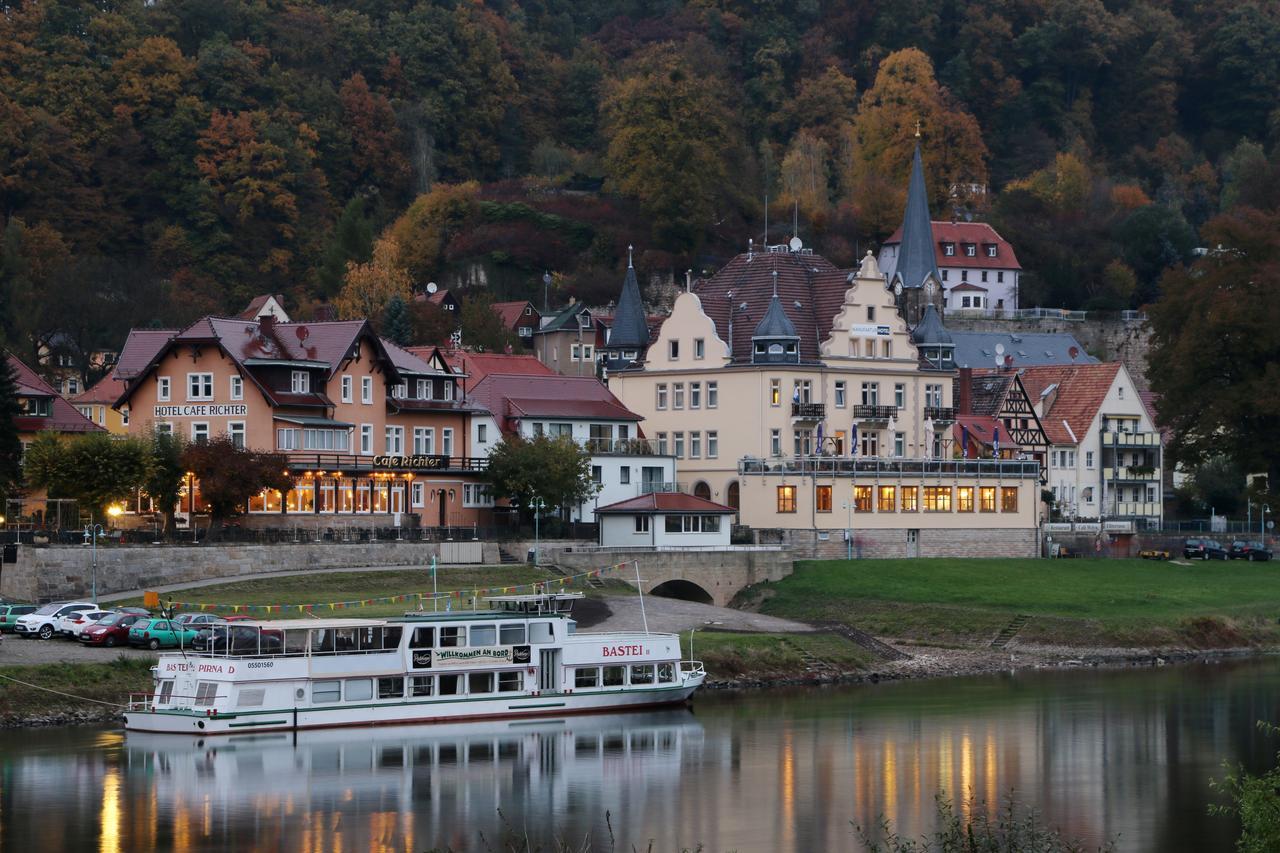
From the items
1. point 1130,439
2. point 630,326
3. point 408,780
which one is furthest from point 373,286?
point 408,780

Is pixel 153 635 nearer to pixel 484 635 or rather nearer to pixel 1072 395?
pixel 484 635

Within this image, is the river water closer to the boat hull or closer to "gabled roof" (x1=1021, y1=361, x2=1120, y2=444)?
the boat hull

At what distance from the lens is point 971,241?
158750 mm

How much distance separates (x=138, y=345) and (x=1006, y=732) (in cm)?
4948

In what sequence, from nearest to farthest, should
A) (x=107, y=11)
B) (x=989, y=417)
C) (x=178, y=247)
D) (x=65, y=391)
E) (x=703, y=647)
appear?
(x=703, y=647) → (x=989, y=417) → (x=65, y=391) → (x=178, y=247) → (x=107, y=11)

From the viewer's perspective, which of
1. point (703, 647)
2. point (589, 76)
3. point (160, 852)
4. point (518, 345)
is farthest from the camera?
point (589, 76)

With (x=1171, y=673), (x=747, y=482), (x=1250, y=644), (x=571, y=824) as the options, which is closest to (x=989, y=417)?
(x=747, y=482)

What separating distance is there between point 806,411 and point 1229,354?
21.2 m

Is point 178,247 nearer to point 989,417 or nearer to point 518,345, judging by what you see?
point 518,345

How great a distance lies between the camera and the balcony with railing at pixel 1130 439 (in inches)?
5039

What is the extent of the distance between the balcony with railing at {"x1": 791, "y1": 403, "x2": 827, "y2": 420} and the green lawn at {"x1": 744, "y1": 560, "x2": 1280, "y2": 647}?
11.0m

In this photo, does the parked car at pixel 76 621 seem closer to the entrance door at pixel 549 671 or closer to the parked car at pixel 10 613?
the parked car at pixel 10 613

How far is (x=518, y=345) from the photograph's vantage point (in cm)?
13900

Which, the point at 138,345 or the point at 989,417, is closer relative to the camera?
the point at 138,345
